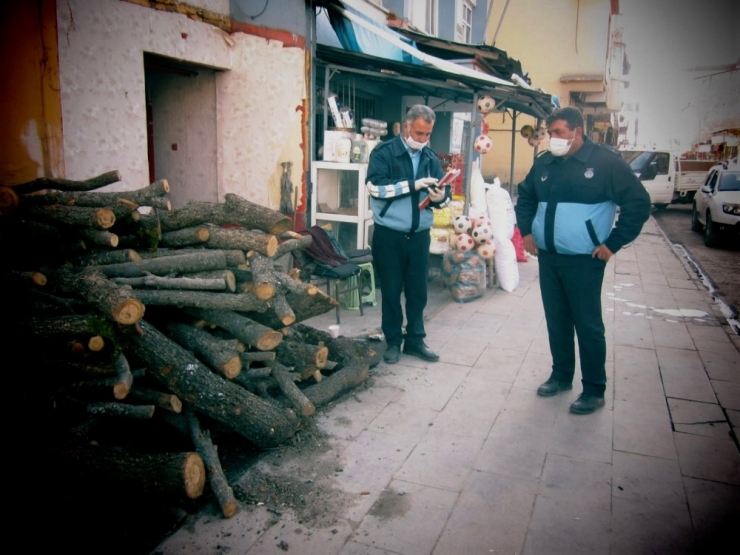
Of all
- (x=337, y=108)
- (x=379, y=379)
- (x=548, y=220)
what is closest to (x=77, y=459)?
(x=379, y=379)

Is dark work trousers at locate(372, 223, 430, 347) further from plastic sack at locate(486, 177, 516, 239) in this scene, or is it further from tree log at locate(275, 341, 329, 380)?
plastic sack at locate(486, 177, 516, 239)

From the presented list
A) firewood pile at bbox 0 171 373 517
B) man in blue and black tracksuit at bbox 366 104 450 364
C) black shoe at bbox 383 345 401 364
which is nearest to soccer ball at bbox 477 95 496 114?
man in blue and black tracksuit at bbox 366 104 450 364

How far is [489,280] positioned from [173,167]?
4.65 meters

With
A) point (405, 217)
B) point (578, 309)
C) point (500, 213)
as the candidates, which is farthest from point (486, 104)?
point (578, 309)

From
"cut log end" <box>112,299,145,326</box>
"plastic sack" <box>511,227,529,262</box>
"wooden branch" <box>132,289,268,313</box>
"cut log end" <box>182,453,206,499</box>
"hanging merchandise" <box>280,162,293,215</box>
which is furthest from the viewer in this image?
"plastic sack" <box>511,227,529,262</box>

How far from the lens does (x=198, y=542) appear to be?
2912mm

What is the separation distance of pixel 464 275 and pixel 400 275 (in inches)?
102

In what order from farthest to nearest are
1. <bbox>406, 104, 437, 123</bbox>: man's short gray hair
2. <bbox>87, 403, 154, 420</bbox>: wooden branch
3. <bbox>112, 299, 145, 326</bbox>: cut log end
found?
1. <bbox>406, 104, 437, 123</bbox>: man's short gray hair
2. <bbox>87, 403, 154, 420</bbox>: wooden branch
3. <bbox>112, 299, 145, 326</bbox>: cut log end

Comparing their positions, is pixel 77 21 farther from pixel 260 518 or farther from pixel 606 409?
pixel 606 409

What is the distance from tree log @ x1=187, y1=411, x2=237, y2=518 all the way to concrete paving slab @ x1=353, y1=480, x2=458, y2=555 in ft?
2.30

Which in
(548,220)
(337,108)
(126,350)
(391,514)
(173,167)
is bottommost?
(391,514)

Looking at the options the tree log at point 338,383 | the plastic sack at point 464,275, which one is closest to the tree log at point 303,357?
the tree log at point 338,383

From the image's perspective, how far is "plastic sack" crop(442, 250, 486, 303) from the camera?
25.6ft

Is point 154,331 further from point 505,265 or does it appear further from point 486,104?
point 486,104
